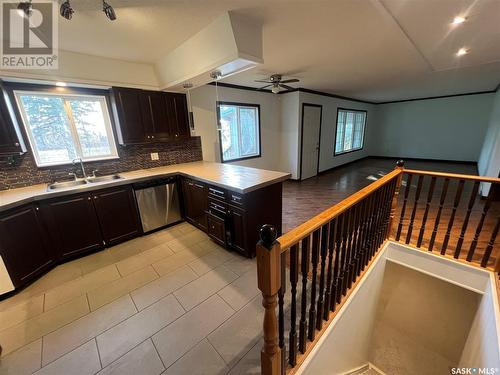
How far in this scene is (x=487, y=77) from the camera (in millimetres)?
4352

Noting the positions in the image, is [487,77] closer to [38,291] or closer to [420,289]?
[420,289]

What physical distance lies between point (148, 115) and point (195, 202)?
59.5 inches

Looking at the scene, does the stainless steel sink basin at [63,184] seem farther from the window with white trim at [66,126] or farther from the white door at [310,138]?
the white door at [310,138]

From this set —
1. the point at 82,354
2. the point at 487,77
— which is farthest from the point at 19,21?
the point at 487,77

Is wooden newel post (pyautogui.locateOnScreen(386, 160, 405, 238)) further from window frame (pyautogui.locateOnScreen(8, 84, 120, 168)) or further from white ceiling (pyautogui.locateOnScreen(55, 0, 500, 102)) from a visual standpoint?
window frame (pyautogui.locateOnScreen(8, 84, 120, 168))

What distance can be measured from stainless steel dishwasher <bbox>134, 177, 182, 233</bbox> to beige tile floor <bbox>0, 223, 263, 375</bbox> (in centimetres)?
62

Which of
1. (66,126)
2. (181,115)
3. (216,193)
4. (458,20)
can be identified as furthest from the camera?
(181,115)

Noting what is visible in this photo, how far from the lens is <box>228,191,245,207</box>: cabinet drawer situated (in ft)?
7.37

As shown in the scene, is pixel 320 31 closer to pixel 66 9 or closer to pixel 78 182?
pixel 66 9

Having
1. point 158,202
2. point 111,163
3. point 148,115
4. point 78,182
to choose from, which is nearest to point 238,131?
point 148,115

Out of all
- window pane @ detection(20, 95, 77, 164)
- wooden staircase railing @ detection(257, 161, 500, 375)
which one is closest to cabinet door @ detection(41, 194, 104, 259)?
window pane @ detection(20, 95, 77, 164)

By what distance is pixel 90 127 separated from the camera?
9.70 ft

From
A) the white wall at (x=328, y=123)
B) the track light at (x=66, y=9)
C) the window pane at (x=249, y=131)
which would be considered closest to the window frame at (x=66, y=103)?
the track light at (x=66, y=9)

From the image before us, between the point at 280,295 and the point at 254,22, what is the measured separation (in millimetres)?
2318
